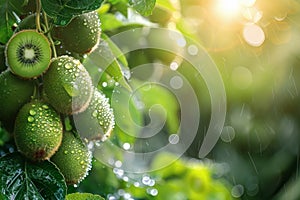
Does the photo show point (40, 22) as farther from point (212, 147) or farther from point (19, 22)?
point (212, 147)

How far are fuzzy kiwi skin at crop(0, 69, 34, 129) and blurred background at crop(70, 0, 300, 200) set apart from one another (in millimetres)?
175

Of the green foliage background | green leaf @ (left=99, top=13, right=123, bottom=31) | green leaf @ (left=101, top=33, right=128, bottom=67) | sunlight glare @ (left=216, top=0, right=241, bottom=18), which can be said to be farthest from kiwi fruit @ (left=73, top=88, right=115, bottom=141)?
sunlight glare @ (left=216, top=0, right=241, bottom=18)

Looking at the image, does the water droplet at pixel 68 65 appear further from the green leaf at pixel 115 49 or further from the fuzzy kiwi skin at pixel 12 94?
the green leaf at pixel 115 49

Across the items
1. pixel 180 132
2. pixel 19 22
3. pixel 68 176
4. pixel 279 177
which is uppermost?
pixel 19 22

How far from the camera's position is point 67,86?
42.1 inches

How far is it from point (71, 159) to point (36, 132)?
0.07 m

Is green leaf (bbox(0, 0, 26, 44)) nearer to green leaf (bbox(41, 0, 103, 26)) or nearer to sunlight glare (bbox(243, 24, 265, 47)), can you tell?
green leaf (bbox(41, 0, 103, 26))

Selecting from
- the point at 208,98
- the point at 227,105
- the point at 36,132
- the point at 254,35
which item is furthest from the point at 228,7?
the point at 227,105

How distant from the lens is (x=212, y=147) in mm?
3189

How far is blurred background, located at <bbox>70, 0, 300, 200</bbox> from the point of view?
1570mm

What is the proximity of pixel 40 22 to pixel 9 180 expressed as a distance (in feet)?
0.85

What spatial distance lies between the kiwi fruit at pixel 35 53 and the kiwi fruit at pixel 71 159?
0.12 meters

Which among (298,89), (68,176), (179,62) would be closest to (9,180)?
(68,176)

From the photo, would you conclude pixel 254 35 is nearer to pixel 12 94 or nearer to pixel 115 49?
pixel 115 49
